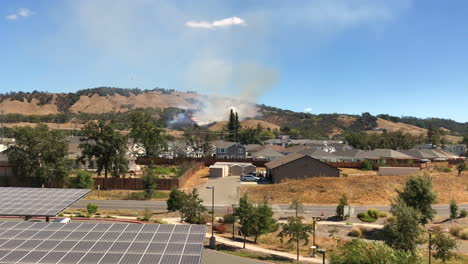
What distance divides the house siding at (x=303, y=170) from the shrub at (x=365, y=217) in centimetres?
2400

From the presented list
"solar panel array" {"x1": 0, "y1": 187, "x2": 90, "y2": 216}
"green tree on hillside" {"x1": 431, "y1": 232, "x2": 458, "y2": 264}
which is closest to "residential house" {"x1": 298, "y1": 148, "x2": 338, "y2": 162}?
"green tree on hillside" {"x1": 431, "y1": 232, "x2": 458, "y2": 264}

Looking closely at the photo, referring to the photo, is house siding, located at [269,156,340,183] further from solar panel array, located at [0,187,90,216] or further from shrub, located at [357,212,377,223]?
solar panel array, located at [0,187,90,216]

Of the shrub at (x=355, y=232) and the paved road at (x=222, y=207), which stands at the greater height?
the paved road at (x=222, y=207)

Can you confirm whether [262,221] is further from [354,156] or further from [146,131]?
[354,156]

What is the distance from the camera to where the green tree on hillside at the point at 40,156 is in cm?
5650

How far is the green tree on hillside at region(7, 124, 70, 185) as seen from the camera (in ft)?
185

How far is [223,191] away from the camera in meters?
61.9

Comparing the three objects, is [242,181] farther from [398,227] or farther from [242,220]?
[398,227]

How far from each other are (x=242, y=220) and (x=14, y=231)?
803 inches

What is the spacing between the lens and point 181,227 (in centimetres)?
2084

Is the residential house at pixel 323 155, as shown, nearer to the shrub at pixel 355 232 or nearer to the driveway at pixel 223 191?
the driveway at pixel 223 191

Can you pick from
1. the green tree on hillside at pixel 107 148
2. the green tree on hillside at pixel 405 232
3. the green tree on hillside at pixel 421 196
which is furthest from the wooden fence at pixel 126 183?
the green tree on hillside at pixel 405 232

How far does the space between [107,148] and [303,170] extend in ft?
113

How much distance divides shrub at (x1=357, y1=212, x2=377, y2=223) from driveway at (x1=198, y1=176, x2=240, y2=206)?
55.1 feet
